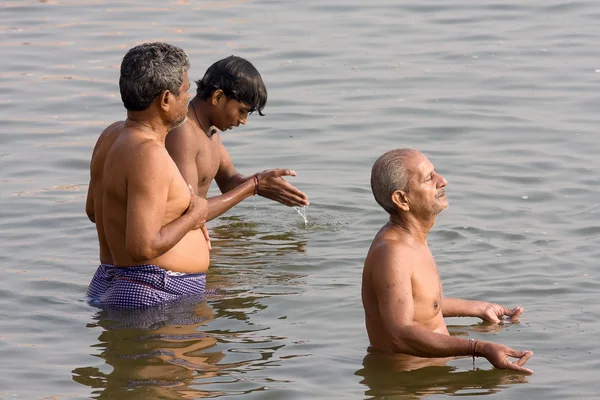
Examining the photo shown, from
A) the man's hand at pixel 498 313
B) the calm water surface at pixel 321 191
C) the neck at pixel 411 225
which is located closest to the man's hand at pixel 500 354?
the calm water surface at pixel 321 191

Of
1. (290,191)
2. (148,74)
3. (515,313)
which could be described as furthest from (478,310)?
(148,74)

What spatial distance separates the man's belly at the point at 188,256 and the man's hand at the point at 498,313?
167 centimetres

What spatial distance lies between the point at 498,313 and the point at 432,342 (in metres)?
1.13

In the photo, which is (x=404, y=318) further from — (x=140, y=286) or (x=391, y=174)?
(x=140, y=286)

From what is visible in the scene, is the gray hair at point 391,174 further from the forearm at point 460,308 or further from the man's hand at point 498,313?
the man's hand at point 498,313

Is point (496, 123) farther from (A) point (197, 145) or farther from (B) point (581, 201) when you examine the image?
(A) point (197, 145)

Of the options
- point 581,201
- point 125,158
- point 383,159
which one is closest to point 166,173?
point 125,158

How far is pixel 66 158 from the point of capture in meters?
10.6

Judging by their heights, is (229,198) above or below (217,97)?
below

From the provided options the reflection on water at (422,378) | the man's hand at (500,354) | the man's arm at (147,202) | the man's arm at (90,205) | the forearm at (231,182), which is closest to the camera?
the man's hand at (500,354)

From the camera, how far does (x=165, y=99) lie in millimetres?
6371

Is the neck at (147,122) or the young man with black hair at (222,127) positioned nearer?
the neck at (147,122)

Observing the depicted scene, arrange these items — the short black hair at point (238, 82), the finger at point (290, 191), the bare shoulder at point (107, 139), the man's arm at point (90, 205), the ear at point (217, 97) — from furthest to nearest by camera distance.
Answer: the finger at point (290, 191)
the ear at point (217, 97)
the short black hair at point (238, 82)
the man's arm at point (90, 205)
the bare shoulder at point (107, 139)

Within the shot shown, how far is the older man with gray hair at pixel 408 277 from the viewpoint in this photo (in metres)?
5.63
